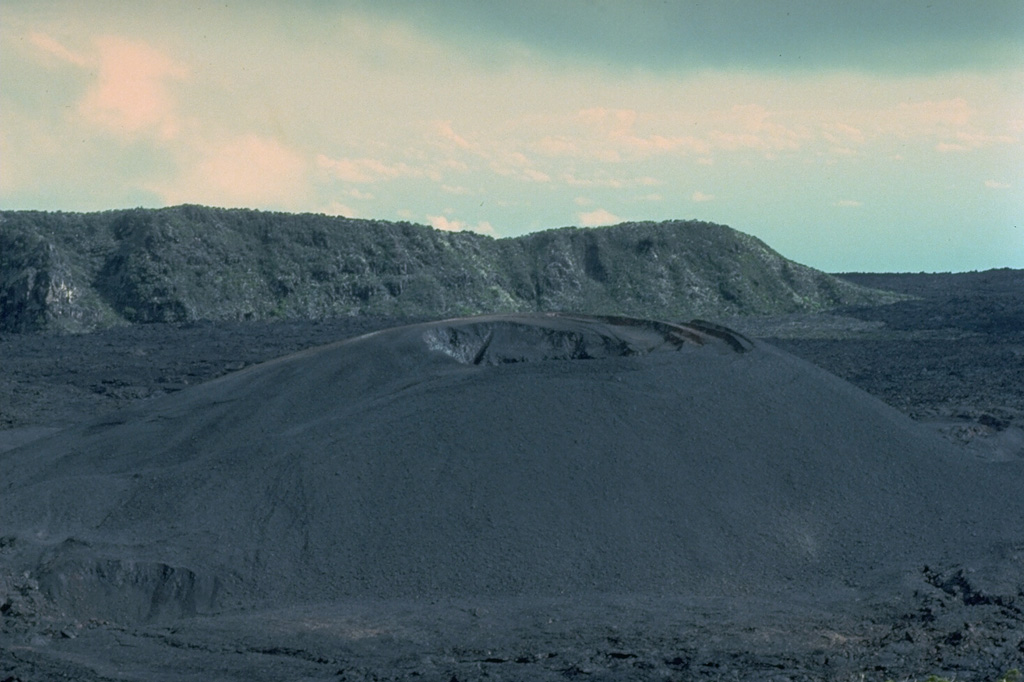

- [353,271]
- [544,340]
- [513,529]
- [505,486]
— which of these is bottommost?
[513,529]

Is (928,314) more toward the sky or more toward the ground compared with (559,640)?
more toward the sky

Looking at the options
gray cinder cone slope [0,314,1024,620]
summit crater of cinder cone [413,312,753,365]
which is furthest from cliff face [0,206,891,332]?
summit crater of cinder cone [413,312,753,365]

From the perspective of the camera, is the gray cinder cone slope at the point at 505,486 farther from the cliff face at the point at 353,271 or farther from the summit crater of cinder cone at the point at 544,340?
the cliff face at the point at 353,271

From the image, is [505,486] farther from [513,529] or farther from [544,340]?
[544,340]

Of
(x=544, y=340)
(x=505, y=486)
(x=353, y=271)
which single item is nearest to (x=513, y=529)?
(x=505, y=486)

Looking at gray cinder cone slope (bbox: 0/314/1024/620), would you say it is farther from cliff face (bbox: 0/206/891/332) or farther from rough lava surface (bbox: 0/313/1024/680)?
cliff face (bbox: 0/206/891/332)

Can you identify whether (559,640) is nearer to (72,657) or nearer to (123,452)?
(72,657)

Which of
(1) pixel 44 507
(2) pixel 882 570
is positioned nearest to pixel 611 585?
(2) pixel 882 570
